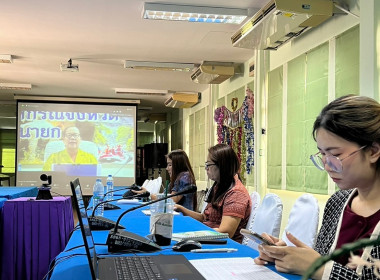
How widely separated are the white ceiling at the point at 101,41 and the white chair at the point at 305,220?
2649 millimetres

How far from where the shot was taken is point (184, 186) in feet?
14.7

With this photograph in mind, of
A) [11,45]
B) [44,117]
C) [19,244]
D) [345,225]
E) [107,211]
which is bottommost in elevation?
[19,244]

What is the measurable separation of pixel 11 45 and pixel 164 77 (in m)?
2.73

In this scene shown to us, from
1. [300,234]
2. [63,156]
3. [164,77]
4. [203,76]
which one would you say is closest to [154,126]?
[63,156]

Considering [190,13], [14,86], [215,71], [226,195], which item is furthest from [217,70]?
[14,86]

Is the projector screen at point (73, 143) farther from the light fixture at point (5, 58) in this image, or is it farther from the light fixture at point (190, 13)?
the light fixture at point (190, 13)

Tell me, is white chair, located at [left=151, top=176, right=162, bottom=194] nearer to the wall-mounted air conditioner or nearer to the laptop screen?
the wall-mounted air conditioner

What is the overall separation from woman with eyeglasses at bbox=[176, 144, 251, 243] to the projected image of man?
23.2 feet

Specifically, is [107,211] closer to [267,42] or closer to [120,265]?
[120,265]

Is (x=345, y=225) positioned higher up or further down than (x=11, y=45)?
further down

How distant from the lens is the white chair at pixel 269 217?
2.17 meters

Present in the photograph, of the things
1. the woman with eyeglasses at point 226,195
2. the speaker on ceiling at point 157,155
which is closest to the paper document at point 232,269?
the woman with eyeglasses at point 226,195

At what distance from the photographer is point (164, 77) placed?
25.5 ft

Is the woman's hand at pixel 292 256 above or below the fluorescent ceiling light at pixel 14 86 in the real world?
below
